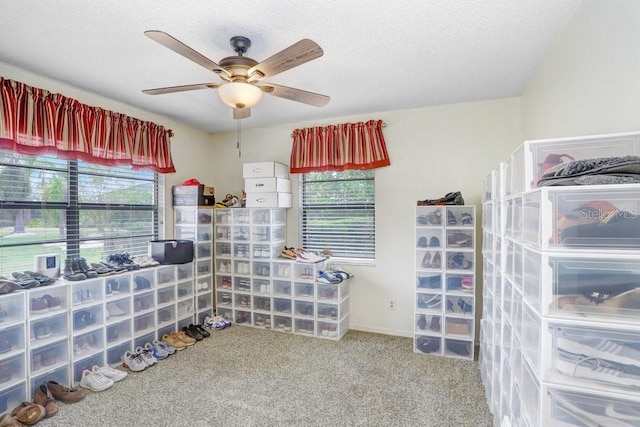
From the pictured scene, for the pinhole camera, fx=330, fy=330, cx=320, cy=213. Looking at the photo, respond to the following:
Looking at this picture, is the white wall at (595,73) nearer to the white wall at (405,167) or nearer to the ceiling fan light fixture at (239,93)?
the white wall at (405,167)

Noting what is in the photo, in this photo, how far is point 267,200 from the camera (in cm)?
390

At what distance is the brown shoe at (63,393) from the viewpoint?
7.78 feet

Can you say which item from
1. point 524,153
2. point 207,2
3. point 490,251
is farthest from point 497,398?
point 207,2

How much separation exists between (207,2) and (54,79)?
190cm

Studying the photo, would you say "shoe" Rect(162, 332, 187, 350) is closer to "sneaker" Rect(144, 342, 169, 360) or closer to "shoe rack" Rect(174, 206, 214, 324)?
"sneaker" Rect(144, 342, 169, 360)

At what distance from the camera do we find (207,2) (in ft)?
5.80

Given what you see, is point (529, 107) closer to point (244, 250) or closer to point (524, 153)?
point (524, 153)

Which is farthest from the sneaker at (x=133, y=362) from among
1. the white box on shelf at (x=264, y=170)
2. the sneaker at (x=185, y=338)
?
the white box on shelf at (x=264, y=170)

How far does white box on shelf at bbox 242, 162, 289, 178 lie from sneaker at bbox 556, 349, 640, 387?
10.6 ft

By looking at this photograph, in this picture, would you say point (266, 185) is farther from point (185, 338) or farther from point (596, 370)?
point (596, 370)

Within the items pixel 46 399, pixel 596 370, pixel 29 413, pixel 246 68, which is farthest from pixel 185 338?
pixel 596 370

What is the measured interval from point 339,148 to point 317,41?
1720 mm

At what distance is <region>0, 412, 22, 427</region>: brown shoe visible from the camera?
6.79ft

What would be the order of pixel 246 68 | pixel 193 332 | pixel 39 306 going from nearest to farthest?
pixel 246 68
pixel 39 306
pixel 193 332
